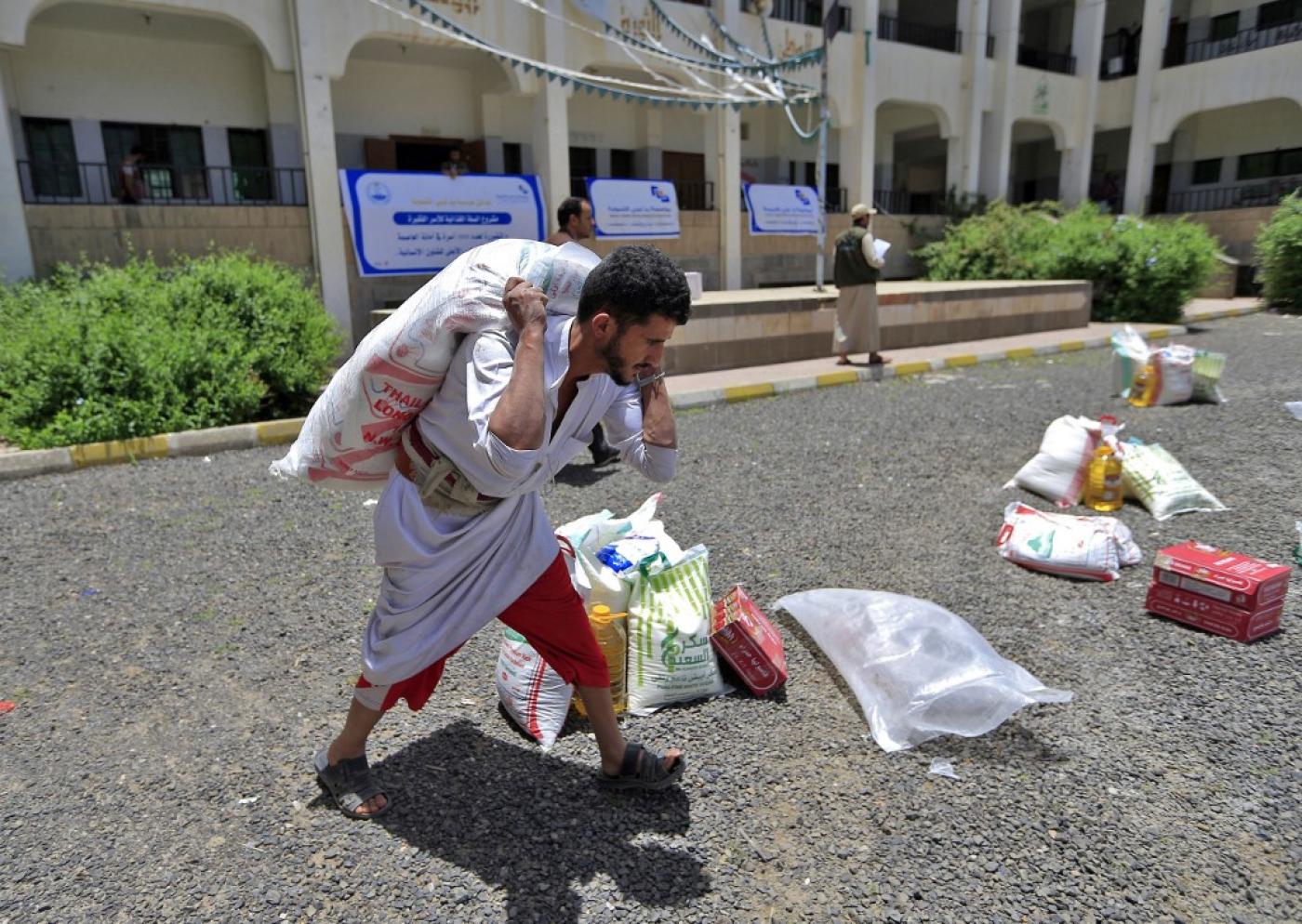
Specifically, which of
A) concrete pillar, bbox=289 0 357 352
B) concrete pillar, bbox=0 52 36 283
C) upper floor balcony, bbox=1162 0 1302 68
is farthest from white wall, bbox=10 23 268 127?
upper floor balcony, bbox=1162 0 1302 68

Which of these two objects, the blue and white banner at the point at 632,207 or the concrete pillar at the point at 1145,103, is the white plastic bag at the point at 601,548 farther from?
the concrete pillar at the point at 1145,103

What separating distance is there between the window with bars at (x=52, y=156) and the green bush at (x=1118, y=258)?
55.7 ft

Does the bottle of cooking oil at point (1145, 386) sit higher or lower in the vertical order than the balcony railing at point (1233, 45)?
lower

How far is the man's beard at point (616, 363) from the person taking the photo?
1.77 metres

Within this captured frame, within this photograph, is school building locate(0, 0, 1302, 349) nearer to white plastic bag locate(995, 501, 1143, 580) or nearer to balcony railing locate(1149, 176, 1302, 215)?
balcony railing locate(1149, 176, 1302, 215)

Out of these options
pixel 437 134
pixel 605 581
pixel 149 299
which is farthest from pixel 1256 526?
pixel 437 134

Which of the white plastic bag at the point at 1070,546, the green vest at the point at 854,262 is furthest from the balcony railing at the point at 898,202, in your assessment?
the white plastic bag at the point at 1070,546

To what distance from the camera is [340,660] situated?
3.19 metres

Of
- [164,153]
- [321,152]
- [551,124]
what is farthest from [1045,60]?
[164,153]

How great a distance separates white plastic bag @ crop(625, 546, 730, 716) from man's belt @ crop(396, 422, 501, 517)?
35.6 inches

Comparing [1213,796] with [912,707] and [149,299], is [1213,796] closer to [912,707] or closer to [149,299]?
[912,707]

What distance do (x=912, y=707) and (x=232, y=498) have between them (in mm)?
4358

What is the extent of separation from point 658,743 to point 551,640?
2.18ft

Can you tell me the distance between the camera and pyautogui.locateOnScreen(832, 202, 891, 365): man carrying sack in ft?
29.8
